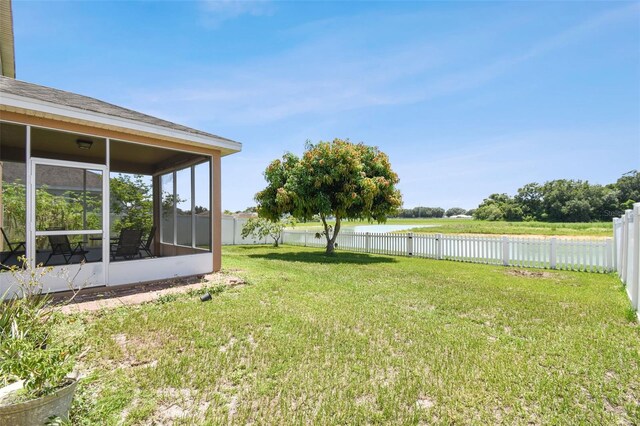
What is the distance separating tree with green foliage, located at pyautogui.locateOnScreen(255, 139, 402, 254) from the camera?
1217 cm

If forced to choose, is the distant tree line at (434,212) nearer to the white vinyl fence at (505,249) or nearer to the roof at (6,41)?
the white vinyl fence at (505,249)

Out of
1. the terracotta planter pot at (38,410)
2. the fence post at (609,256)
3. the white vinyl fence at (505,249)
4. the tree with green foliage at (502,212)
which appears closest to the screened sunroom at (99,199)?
the terracotta planter pot at (38,410)

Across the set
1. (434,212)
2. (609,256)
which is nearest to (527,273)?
(609,256)

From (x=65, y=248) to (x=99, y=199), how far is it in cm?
116

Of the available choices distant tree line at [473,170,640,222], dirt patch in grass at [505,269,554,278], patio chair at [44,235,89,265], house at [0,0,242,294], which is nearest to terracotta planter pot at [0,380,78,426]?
house at [0,0,242,294]

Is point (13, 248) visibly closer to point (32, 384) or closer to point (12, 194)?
point (12, 194)

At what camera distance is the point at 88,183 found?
6527mm

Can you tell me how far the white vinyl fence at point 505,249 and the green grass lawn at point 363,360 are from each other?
339 cm

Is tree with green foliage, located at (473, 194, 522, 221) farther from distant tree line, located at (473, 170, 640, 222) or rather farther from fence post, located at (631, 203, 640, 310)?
fence post, located at (631, 203, 640, 310)

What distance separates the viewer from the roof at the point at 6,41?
8.48 metres

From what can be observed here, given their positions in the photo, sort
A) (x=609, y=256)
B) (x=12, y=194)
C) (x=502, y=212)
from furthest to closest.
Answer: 1. (x=502, y=212)
2. (x=609, y=256)
3. (x=12, y=194)

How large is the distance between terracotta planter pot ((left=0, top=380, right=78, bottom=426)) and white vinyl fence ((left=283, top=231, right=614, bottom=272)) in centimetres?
1113

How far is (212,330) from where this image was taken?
402 centimetres

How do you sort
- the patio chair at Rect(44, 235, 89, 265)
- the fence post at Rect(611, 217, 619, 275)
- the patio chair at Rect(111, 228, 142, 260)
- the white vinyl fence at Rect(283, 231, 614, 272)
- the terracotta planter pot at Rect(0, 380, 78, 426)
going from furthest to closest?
the white vinyl fence at Rect(283, 231, 614, 272), the fence post at Rect(611, 217, 619, 275), the patio chair at Rect(111, 228, 142, 260), the patio chair at Rect(44, 235, 89, 265), the terracotta planter pot at Rect(0, 380, 78, 426)
